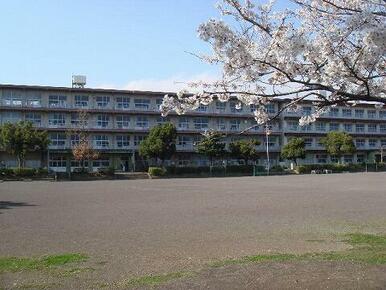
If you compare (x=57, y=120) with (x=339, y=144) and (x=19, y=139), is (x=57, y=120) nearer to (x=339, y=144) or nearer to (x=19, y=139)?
(x=19, y=139)

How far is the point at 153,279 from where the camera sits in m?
5.86

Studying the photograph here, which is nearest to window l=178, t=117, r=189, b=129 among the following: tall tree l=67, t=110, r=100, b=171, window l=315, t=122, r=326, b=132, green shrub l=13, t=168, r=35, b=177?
tall tree l=67, t=110, r=100, b=171

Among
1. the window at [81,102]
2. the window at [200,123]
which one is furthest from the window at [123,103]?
the window at [200,123]

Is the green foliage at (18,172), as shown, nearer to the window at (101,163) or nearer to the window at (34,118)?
the window at (34,118)

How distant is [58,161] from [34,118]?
6.19 metres

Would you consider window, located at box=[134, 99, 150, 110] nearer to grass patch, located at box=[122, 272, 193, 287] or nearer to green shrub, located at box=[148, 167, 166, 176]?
green shrub, located at box=[148, 167, 166, 176]

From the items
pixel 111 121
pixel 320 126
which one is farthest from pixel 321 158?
pixel 111 121

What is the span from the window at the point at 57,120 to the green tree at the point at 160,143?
11288mm

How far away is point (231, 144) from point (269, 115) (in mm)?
59014

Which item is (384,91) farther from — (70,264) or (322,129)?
(322,129)

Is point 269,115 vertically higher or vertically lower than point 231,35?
lower

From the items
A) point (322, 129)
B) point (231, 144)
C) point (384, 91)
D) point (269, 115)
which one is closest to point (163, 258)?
point (269, 115)

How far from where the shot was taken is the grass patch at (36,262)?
658 centimetres

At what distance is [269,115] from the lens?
23.0 ft
